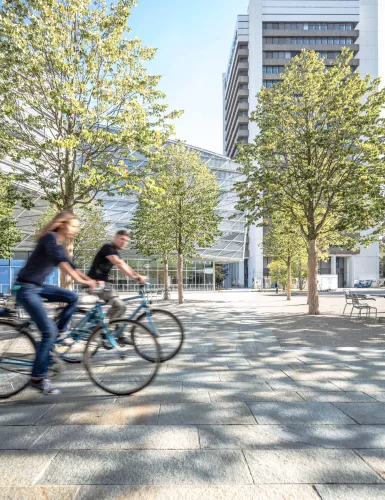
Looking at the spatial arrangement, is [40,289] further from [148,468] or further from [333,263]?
[333,263]

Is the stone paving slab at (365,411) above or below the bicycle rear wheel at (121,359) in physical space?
below

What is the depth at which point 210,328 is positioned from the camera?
34.9 ft

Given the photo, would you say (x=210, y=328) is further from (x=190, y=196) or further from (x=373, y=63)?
(x=373, y=63)

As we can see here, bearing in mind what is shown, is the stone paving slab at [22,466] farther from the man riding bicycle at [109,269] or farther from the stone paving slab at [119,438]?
the man riding bicycle at [109,269]

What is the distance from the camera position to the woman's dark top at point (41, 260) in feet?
12.5

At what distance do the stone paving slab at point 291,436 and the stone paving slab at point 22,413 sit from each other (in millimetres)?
1572

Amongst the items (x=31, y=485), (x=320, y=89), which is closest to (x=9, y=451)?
(x=31, y=485)

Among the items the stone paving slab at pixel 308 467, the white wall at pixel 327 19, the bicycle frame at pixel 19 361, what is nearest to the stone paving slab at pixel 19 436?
the bicycle frame at pixel 19 361

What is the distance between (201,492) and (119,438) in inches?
38.9

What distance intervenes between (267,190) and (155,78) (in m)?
5.90

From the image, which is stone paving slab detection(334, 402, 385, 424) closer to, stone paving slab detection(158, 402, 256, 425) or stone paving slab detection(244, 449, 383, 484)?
stone paving slab detection(244, 449, 383, 484)

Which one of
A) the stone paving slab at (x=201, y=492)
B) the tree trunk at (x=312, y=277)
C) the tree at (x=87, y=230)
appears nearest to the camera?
the stone paving slab at (x=201, y=492)

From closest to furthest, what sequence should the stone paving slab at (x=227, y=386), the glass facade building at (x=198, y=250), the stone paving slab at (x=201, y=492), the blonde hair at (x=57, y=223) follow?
the stone paving slab at (x=201, y=492) → the blonde hair at (x=57, y=223) → the stone paving slab at (x=227, y=386) → the glass facade building at (x=198, y=250)

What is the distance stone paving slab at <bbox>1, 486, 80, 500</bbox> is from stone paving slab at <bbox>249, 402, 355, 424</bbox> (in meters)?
1.76
